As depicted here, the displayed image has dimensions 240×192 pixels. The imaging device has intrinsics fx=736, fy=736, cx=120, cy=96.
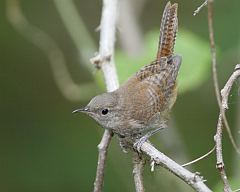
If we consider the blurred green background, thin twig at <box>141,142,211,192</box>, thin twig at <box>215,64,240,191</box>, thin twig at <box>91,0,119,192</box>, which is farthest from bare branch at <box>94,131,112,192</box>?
the blurred green background

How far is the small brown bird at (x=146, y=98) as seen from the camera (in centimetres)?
452

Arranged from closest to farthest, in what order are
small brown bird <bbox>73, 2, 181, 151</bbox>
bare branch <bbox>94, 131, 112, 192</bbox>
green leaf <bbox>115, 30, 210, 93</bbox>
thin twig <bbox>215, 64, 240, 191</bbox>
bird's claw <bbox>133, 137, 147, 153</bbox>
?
thin twig <bbox>215, 64, 240, 191</bbox> → bare branch <bbox>94, 131, 112, 192</bbox> → bird's claw <bbox>133, 137, 147, 153</bbox> → small brown bird <bbox>73, 2, 181, 151</bbox> → green leaf <bbox>115, 30, 210, 93</bbox>

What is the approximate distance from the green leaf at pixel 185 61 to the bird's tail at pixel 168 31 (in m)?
0.36

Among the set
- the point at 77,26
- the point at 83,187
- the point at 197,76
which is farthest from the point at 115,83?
the point at 83,187

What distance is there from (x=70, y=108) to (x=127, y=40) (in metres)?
1.78

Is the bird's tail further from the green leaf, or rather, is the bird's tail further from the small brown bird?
the green leaf

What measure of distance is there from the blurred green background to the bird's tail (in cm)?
79

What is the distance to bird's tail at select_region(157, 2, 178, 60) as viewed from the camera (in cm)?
462

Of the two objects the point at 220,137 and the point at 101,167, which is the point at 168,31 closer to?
the point at 101,167

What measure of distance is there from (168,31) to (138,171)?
1.47m

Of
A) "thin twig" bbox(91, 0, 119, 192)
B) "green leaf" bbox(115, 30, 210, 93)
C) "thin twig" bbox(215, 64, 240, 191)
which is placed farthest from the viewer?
"green leaf" bbox(115, 30, 210, 93)

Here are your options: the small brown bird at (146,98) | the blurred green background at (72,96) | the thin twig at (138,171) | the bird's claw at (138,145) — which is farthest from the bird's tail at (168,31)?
the thin twig at (138,171)

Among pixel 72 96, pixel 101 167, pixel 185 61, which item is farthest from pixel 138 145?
pixel 72 96

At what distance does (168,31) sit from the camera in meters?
4.72
